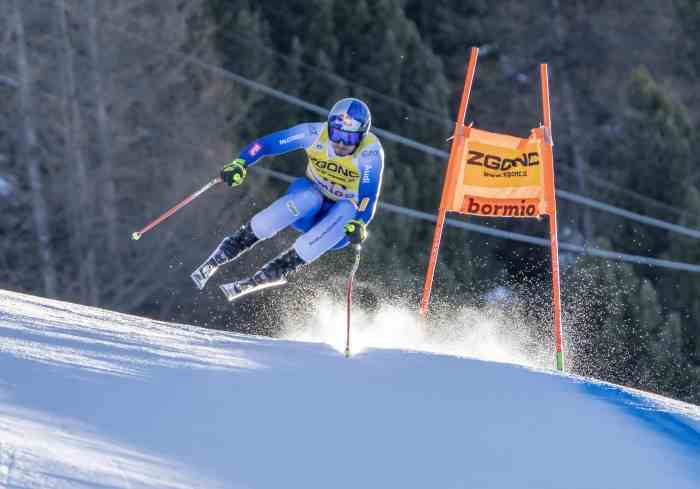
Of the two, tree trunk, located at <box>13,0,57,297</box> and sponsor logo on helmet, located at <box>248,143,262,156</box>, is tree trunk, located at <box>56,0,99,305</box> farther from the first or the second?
sponsor logo on helmet, located at <box>248,143,262,156</box>

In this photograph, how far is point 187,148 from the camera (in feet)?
63.0

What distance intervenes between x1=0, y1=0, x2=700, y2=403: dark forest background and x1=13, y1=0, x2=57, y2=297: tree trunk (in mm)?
32

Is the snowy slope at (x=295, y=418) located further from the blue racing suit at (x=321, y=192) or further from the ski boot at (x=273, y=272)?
the blue racing suit at (x=321, y=192)

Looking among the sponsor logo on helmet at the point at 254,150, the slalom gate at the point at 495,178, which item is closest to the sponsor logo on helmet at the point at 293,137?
the sponsor logo on helmet at the point at 254,150

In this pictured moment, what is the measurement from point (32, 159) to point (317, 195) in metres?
12.4

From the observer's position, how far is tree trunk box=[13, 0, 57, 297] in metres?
17.6

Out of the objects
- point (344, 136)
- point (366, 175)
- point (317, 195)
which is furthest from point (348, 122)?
point (317, 195)

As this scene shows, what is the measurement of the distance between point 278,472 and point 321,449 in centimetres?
34

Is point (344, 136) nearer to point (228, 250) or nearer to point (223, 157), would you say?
point (228, 250)

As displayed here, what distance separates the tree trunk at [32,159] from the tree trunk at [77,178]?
0.43 metres

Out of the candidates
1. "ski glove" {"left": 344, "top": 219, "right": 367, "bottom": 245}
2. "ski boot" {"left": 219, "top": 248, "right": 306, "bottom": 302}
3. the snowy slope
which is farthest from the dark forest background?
the snowy slope

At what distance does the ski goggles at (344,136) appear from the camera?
21.3 feet

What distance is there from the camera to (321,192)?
263 inches

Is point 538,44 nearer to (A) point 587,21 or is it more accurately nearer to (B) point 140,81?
(A) point 587,21
